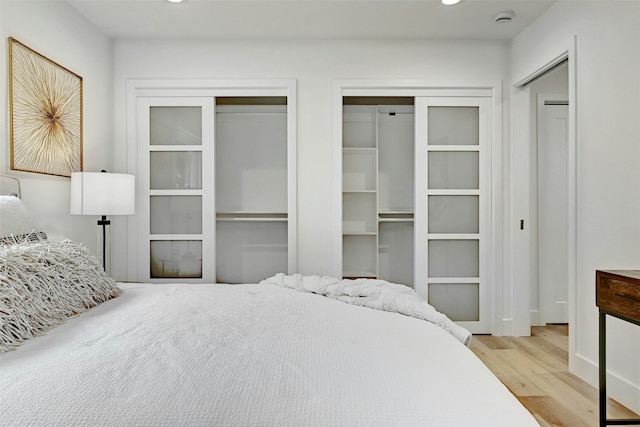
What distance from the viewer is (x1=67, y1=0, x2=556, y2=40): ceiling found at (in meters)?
3.07

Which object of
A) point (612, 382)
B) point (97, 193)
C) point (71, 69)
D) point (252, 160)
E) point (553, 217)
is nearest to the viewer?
point (612, 382)

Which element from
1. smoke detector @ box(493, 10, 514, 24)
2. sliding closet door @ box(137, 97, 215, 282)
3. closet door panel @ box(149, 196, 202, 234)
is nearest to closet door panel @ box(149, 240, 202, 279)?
sliding closet door @ box(137, 97, 215, 282)

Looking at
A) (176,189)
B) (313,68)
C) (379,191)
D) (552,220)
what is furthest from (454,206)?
(176,189)

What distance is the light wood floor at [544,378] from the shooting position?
2.32 meters

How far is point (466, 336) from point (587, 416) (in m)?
1.36

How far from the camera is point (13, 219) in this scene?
179cm

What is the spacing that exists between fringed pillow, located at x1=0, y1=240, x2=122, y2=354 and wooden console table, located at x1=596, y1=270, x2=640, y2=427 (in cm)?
232

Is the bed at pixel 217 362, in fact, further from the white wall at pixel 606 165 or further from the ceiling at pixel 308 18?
Result: the ceiling at pixel 308 18

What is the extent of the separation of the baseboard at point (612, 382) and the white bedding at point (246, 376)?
69.0 inches

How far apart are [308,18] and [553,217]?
3086 millimetres

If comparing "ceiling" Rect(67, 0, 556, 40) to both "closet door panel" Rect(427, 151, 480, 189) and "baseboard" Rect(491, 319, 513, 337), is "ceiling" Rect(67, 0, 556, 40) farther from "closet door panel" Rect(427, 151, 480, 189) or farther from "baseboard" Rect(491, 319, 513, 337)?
"baseboard" Rect(491, 319, 513, 337)

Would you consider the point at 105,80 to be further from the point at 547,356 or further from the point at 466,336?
the point at 547,356

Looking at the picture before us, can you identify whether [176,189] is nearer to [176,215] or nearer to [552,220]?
[176,215]

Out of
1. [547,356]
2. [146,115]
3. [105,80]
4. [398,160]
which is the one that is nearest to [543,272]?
[547,356]
